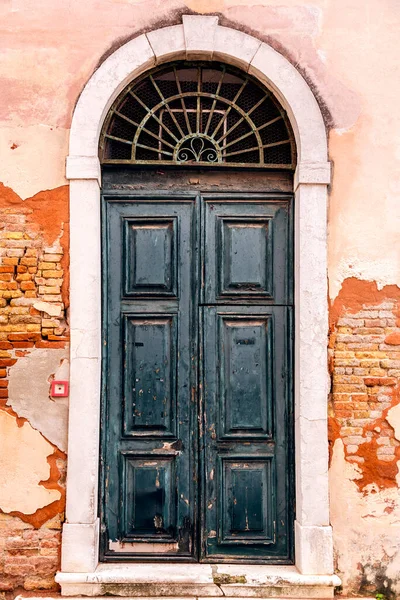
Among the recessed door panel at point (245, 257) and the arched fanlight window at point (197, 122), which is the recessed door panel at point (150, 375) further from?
the arched fanlight window at point (197, 122)

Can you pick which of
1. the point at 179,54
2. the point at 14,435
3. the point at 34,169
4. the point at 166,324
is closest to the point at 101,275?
the point at 166,324

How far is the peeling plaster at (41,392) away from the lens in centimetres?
446

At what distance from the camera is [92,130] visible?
14.9 feet

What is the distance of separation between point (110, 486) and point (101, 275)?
1.55 metres

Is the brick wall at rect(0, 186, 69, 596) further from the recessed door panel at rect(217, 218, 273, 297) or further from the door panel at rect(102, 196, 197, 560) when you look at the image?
the recessed door panel at rect(217, 218, 273, 297)


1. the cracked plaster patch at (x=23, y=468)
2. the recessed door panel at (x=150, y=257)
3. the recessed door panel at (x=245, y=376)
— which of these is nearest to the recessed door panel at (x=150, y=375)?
the recessed door panel at (x=150, y=257)

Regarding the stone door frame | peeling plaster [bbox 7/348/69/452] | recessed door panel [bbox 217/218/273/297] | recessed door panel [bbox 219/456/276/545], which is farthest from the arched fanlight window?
recessed door panel [bbox 219/456/276/545]

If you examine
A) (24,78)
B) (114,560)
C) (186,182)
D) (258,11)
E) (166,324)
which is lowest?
(114,560)

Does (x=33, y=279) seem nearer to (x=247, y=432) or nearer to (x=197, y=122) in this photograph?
(x=197, y=122)

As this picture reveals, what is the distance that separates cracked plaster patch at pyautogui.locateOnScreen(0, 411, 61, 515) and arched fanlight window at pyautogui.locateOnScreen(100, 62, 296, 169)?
6.80 feet

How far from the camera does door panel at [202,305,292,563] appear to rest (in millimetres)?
4570

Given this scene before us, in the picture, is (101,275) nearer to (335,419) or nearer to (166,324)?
(166,324)

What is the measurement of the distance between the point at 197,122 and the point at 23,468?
2833 millimetres

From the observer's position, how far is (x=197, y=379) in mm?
4645
